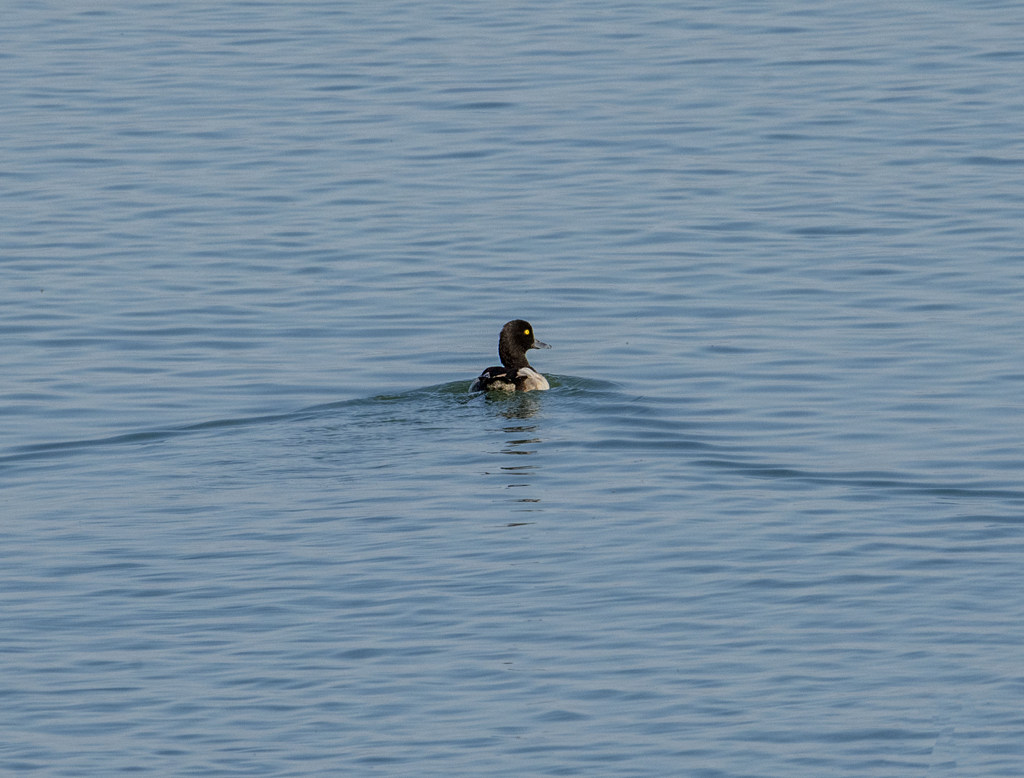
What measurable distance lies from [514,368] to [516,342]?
283mm

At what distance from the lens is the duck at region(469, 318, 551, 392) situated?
1855cm

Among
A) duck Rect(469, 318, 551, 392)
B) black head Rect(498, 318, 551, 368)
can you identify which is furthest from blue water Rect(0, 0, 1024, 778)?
black head Rect(498, 318, 551, 368)

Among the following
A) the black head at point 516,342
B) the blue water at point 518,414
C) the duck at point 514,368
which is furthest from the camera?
the black head at point 516,342

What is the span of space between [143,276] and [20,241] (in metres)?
2.47

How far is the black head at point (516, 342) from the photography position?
Answer: 63.9 ft

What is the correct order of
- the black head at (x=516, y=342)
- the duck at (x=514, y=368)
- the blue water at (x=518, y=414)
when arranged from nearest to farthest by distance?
the blue water at (x=518, y=414) < the duck at (x=514, y=368) < the black head at (x=516, y=342)

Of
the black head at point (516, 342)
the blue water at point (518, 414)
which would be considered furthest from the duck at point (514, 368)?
the blue water at point (518, 414)

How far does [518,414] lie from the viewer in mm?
18094

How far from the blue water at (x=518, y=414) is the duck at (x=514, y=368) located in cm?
21

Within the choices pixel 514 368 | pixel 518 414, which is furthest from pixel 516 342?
pixel 518 414

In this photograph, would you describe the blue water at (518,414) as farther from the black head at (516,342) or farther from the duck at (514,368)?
the black head at (516,342)

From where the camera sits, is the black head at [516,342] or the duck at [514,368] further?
the black head at [516,342]

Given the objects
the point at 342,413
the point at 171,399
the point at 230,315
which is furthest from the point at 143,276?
the point at 342,413

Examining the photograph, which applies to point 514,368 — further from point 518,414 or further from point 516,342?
point 518,414
